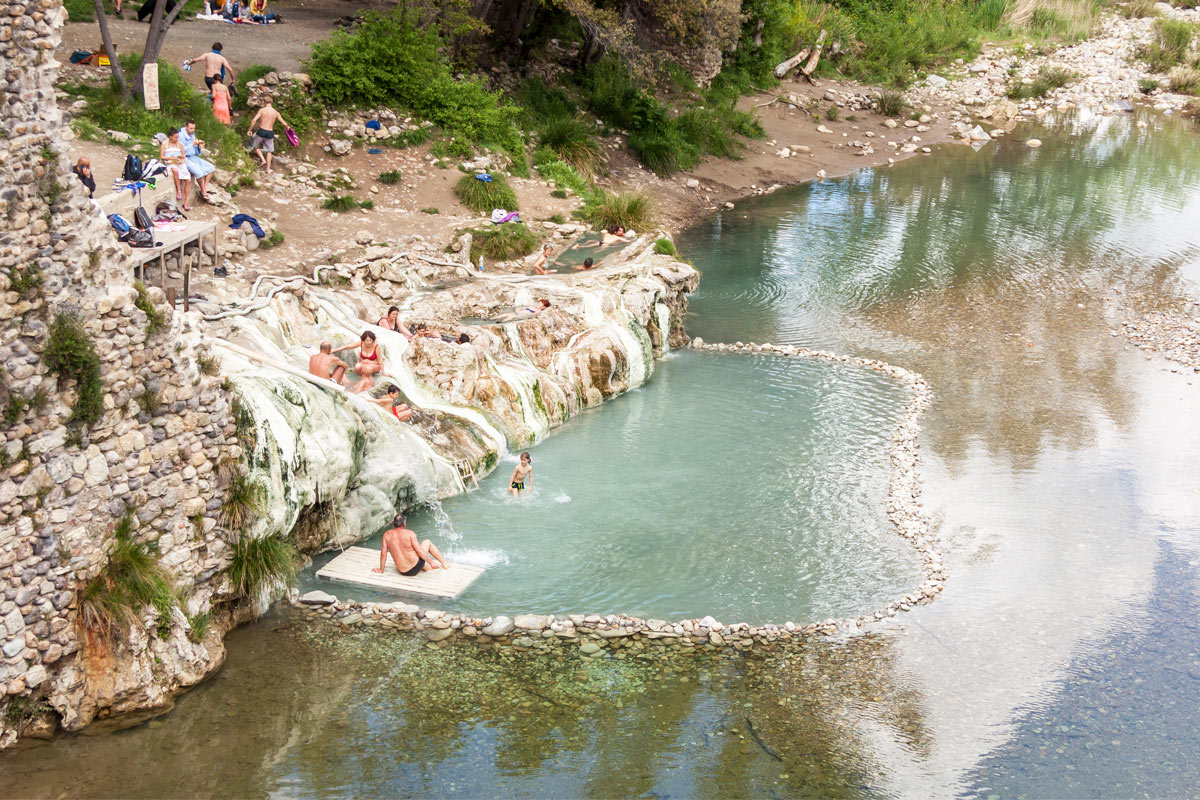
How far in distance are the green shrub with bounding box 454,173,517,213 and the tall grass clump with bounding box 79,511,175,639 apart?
51.3 feet

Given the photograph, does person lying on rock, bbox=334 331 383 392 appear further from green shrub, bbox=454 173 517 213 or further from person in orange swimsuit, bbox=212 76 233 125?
green shrub, bbox=454 173 517 213

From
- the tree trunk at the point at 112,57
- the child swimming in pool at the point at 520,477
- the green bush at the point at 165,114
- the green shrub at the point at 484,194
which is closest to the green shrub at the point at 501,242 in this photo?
the green shrub at the point at 484,194

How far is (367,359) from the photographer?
54.8 ft

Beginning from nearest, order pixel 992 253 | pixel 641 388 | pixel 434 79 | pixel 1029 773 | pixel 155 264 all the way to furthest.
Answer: pixel 1029 773 → pixel 155 264 → pixel 641 388 → pixel 434 79 → pixel 992 253

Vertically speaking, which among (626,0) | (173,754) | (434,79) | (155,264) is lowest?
(173,754)

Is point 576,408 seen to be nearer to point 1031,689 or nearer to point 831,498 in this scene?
point 831,498

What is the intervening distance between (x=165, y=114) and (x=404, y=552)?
13309 mm

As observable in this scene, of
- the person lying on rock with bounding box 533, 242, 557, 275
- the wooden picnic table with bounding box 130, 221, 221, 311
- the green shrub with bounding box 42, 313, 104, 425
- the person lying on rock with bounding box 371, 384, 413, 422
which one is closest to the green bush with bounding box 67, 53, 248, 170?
the wooden picnic table with bounding box 130, 221, 221, 311

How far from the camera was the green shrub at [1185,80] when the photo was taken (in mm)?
51969

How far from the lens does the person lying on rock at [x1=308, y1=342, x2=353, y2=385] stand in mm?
15875

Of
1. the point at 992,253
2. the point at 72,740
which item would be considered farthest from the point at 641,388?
the point at 992,253

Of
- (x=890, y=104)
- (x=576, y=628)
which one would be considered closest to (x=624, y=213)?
(x=576, y=628)

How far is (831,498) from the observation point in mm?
16469

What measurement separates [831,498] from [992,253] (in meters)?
16.8
